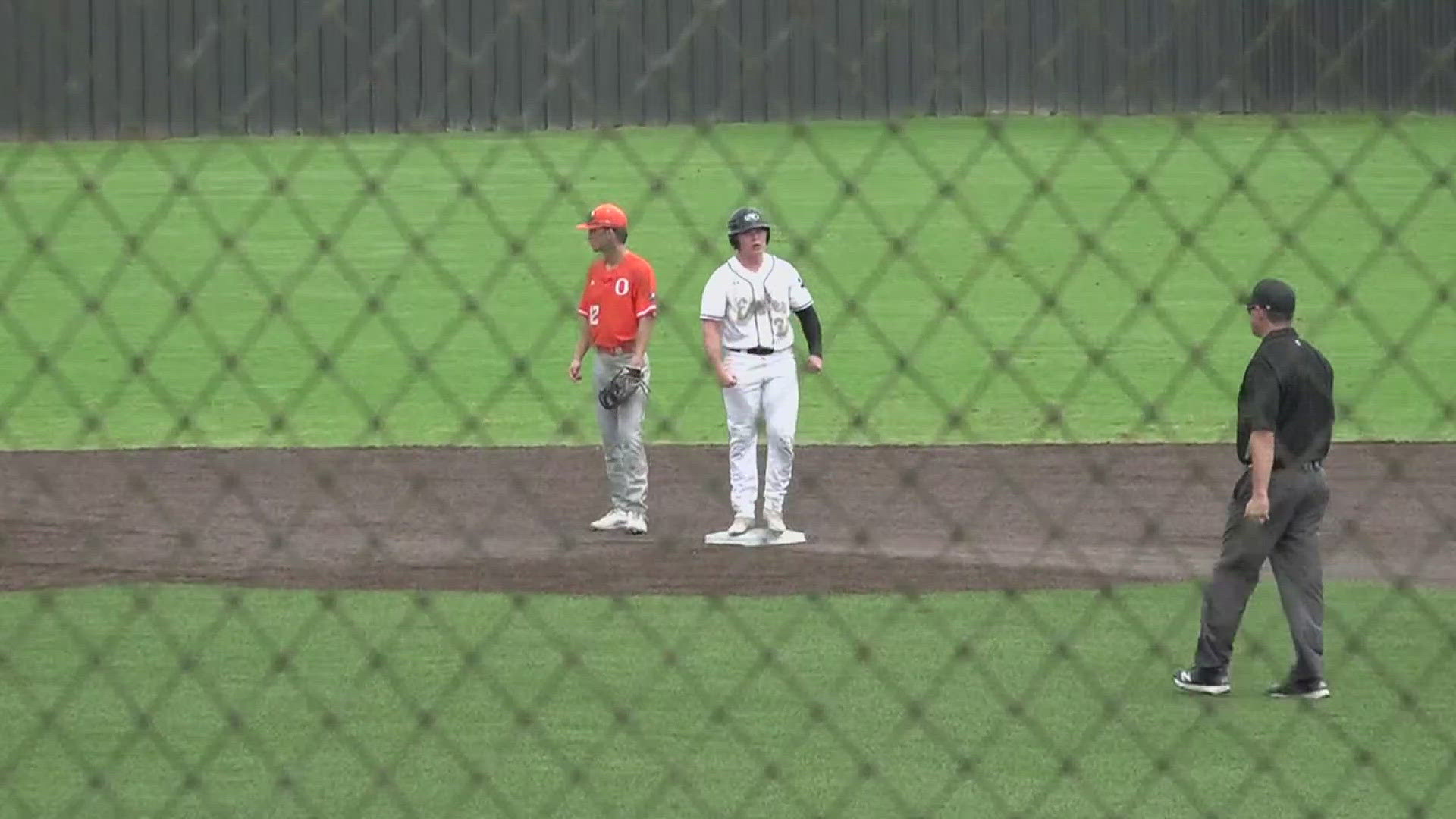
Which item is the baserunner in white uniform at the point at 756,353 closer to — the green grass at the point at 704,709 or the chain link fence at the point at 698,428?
the chain link fence at the point at 698,428

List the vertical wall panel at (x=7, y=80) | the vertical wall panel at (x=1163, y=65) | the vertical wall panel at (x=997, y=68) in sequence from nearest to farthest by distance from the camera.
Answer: the vertical wall panel at (x=7, y=80) < the vertical wall panel at (x=1163, y=65) < the vertical wall panel at (x=997, y=68)

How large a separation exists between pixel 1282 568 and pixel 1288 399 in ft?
2.36

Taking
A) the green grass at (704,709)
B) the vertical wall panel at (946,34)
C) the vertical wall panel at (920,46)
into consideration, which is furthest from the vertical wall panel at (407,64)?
the green grass at (704,709)

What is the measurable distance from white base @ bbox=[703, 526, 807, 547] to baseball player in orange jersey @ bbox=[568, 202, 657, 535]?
1.56 feet

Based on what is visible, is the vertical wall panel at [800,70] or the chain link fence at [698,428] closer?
the chain link fence at [698,428]

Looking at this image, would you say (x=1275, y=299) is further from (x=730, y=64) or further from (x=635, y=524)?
(x=730, y=64)

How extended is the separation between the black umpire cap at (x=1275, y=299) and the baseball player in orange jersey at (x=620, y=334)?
4104mm

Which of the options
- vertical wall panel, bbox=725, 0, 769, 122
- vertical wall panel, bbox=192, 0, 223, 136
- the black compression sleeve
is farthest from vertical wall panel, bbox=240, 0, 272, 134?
the black compression sleeve

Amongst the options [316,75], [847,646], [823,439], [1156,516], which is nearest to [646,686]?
[847,646]

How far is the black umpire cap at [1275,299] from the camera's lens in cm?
852

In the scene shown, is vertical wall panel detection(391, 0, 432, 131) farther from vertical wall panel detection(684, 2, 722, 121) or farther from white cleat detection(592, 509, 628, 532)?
white cleat detection(592, 509, 628, 532)

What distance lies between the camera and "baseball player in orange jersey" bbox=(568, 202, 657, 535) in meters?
12.0

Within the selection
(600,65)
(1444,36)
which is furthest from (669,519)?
(600,65)

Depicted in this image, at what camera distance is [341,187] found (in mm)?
23484
